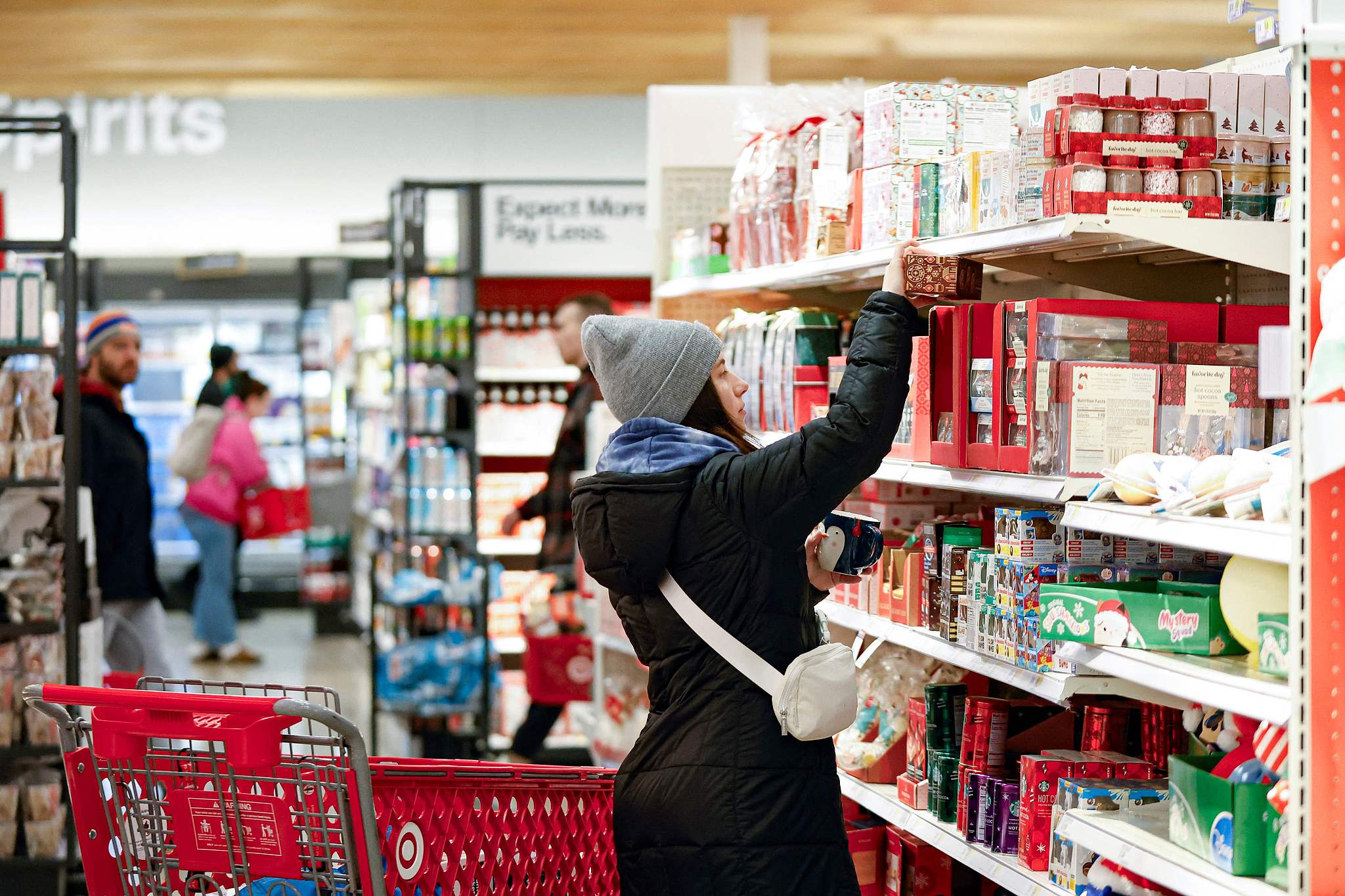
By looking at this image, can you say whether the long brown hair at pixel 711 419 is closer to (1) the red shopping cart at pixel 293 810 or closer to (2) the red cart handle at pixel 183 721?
(1) the red shopping cart at pixel 293 810

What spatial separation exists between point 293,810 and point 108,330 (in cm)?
387

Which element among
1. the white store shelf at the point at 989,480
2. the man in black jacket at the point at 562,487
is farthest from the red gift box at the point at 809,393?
the man in black jacket at the point at 562,487

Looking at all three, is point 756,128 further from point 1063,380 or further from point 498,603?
point 498,603

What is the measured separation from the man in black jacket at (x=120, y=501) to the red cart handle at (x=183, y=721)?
12.2 feet

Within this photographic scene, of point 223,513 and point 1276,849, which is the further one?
point 223,513

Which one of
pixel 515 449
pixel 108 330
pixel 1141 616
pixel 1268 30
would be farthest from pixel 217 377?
pixel 1141 616

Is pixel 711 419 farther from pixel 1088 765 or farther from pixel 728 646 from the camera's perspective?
pixel 1088 765

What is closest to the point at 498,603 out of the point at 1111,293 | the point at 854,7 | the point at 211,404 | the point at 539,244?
the point at 539,244

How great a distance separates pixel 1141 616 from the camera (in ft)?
7.25

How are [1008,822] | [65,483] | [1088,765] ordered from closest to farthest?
[1088,765] → [1008,822] → [65,483]

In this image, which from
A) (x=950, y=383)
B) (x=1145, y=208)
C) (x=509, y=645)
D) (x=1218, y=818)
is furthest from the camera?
(x=509, y=645)

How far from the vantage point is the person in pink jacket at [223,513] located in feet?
31.9

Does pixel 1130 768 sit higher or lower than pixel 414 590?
higher

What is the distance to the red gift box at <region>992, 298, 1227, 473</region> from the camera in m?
2.49
